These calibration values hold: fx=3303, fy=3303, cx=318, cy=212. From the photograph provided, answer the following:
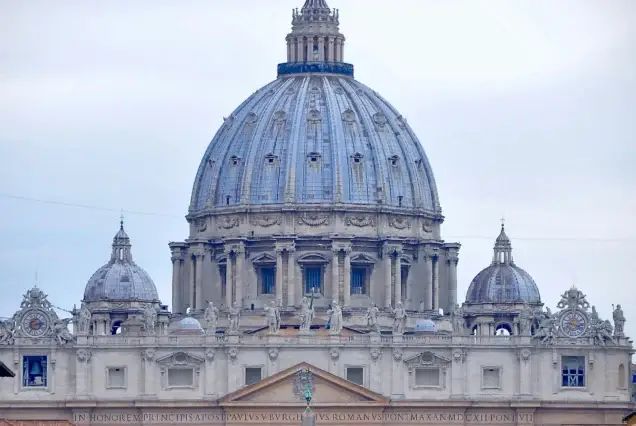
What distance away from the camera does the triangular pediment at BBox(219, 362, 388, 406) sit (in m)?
197

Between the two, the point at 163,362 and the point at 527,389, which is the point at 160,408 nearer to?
the point at 163,362

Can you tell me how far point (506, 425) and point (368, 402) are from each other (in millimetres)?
8459

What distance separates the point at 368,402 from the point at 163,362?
41.6 feet

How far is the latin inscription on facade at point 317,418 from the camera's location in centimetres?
19688

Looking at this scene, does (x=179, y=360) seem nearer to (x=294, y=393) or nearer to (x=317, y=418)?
(x=294, y=393)

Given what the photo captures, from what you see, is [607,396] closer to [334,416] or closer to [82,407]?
[334,416]

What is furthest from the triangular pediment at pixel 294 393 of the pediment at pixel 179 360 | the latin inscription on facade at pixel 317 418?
the pediment at pixel 179 360

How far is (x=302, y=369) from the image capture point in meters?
197

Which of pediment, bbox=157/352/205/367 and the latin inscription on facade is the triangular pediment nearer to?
the latin inscription on facade

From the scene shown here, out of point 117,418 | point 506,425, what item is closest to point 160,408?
point 117,418

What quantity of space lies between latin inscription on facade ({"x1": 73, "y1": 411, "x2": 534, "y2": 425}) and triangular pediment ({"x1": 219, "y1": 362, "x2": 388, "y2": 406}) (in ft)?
2.55

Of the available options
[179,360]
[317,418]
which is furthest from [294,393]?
[179,360]

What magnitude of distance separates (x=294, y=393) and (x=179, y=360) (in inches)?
304

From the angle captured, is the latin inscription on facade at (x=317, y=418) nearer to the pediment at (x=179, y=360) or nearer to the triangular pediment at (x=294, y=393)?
the triangular pediment at (x=294, y=393)
